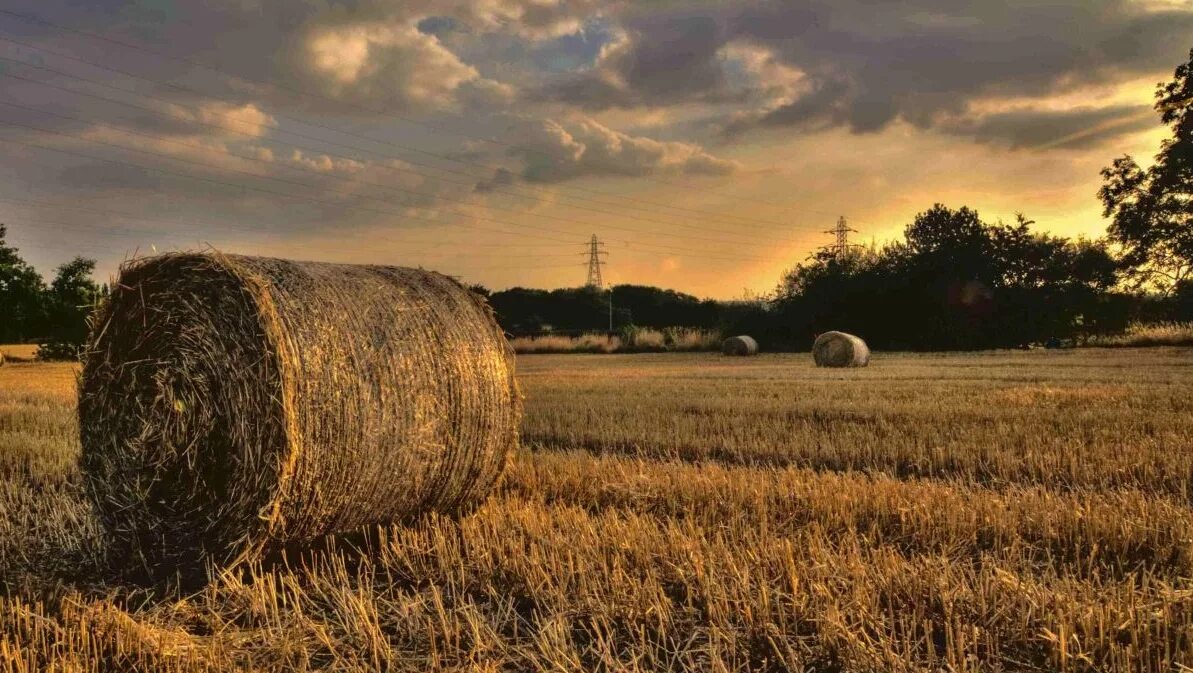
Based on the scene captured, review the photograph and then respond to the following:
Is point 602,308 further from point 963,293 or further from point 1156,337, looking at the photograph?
point 1156,337

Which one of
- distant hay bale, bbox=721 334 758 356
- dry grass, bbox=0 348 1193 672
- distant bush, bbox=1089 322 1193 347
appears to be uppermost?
distant bush, bbox=1089 322 1193 347

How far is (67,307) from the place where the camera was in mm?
38094

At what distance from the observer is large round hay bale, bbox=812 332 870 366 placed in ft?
69.7

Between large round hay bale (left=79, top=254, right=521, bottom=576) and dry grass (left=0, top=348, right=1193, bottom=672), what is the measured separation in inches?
12.6

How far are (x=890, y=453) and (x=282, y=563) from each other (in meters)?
5.22

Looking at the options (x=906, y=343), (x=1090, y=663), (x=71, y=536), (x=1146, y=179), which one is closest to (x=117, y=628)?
(x=71, y=536)

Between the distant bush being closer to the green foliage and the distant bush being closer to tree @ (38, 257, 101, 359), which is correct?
the green foliage

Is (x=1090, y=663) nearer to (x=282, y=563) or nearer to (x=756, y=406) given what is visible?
(x=282, y=563)

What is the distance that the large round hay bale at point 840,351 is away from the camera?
69.7 ft

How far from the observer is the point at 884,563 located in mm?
4273

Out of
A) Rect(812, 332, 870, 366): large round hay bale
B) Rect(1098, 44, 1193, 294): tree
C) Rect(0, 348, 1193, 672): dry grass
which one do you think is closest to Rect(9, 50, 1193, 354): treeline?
Rect(1098, 44, 1193, 294): tree

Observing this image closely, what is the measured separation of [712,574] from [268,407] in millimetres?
2542

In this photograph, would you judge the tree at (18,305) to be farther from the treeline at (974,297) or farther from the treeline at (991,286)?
the treeline at (974,297)

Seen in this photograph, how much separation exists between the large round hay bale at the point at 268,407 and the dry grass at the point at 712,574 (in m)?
0.32
